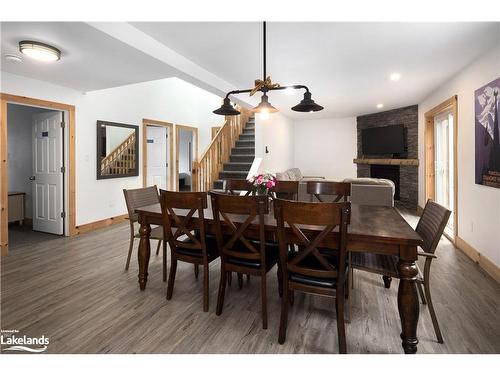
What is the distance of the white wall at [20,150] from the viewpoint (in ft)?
16.8

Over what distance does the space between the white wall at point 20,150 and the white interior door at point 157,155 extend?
2.09m

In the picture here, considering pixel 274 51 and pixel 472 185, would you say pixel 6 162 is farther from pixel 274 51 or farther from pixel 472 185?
pixel 472 185

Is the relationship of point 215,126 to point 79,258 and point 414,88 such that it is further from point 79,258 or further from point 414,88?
point 79,258

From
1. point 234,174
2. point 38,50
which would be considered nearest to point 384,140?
point 234,174

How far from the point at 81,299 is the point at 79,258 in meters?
1.21

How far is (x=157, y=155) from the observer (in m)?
6.54

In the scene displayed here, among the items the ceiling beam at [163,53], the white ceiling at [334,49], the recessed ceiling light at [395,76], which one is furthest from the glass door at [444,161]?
the ceiling beam at [163,53]

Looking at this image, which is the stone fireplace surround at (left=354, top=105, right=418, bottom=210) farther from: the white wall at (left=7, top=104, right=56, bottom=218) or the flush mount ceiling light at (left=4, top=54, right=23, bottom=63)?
the white wall at (left=7, top=104, right=56, bottom=218)

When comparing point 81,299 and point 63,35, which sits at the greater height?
point 63,35

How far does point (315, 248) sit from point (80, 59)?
123 inches

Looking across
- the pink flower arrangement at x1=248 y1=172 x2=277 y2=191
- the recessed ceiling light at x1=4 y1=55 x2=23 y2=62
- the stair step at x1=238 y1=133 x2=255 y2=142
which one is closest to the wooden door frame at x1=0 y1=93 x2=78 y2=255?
the recessed ceiling light at x1=4 y1=55 x2=23 y2=62

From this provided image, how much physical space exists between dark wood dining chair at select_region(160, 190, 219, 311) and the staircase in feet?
12.8
